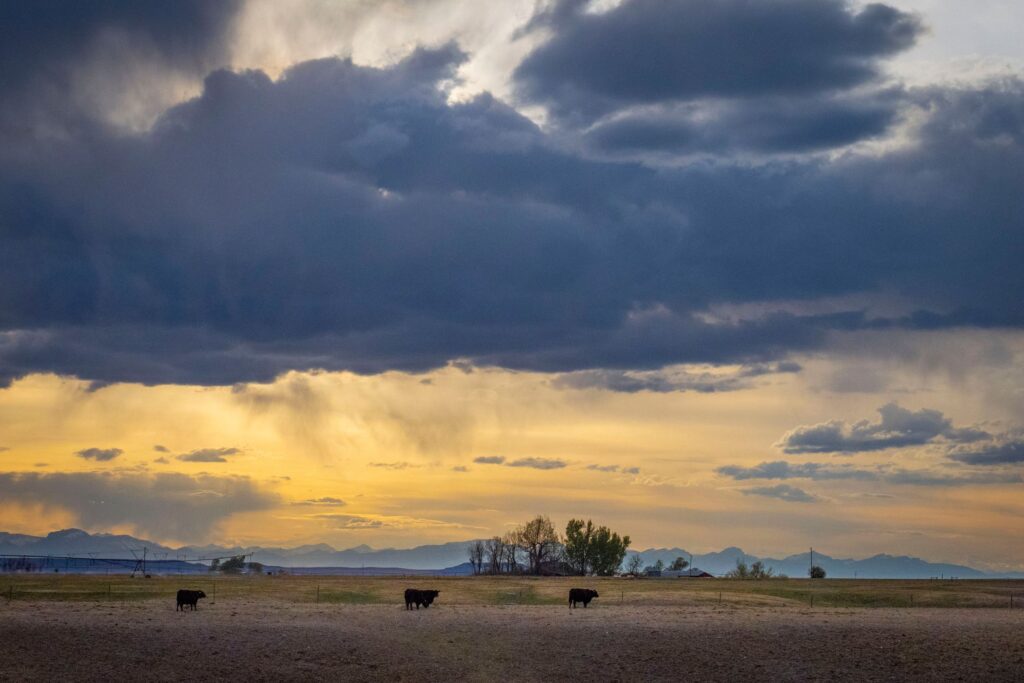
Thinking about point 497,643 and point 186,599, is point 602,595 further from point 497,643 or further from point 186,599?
point 497,643

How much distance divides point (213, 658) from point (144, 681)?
15.9 ft

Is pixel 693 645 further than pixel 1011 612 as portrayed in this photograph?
No

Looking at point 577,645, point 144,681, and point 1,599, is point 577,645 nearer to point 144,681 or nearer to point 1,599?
point 144,681

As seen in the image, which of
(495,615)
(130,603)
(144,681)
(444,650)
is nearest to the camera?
(144,681)

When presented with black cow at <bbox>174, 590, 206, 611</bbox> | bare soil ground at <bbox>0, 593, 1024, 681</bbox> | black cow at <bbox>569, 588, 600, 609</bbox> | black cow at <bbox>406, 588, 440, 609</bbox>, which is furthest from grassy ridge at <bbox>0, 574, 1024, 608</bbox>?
bare soil ground at <bbox>0, 593, 1024, 681</bbox>

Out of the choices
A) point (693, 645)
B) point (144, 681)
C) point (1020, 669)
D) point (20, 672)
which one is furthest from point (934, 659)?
point (20, 672)

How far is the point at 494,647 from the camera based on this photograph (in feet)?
185

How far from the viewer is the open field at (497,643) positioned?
1954 inches

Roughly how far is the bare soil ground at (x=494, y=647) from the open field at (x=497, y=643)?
0.35 ft

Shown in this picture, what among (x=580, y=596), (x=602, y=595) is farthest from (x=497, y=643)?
(x=602, y=595)

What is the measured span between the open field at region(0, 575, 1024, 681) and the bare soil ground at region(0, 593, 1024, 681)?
0.11 m

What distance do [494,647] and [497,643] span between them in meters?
1.01

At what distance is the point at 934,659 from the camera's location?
52125 millimetres

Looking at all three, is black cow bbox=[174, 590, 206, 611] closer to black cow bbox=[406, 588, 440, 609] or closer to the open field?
the open field
